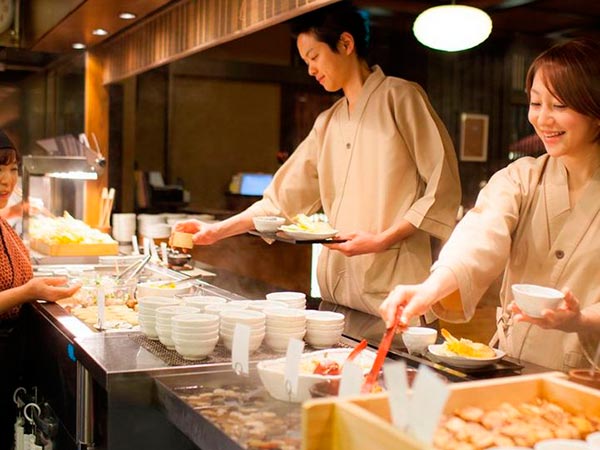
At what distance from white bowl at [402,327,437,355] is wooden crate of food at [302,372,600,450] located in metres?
0.57

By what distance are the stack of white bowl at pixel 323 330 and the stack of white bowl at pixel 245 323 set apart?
0.16 metres

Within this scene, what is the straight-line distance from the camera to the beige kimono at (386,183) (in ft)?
9.70

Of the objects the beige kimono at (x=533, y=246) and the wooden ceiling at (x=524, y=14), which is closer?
the beige kimono at (x=533, y=246)

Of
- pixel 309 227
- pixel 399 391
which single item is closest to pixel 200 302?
pixel 309 227

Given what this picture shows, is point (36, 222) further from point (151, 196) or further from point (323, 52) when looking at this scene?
point (151, 196)

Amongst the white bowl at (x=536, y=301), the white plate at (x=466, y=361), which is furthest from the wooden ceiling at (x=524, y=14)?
the white bowl at (x=536, y=301)

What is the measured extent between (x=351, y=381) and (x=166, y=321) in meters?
0.93

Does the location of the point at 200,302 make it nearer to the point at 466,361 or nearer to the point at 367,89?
the point at 466,361

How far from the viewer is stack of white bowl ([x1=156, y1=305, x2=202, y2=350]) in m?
2.27

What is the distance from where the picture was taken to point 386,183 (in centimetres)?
303

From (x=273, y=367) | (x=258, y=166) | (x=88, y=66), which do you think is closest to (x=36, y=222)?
(x=88, y=66)

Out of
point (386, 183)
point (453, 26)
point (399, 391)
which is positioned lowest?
point (399, 391)

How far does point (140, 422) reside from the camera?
2.07 m

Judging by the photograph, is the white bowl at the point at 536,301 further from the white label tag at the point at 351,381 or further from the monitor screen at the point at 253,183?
the monitor screen at the point at 253,183
